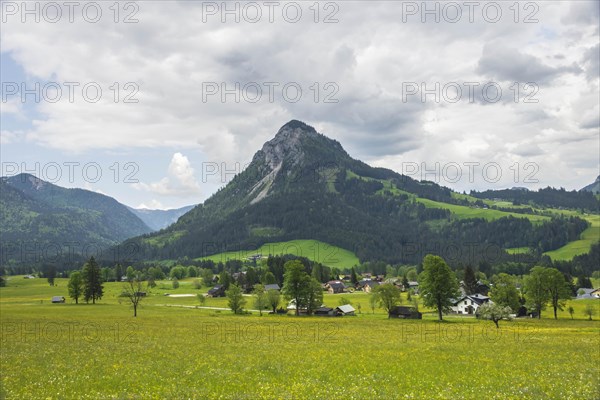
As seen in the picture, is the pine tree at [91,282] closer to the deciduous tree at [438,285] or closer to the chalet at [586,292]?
the deciduous tree at [438,285]

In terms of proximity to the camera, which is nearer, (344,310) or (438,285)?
(438,285)

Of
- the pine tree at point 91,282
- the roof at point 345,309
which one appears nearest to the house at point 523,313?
the roof at point 345,309

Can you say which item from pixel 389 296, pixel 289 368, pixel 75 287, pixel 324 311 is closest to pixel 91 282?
pixel 75 287

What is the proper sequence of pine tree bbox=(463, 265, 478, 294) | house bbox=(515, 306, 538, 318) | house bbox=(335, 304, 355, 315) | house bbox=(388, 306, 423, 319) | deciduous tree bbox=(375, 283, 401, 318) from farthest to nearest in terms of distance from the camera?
pine tree bbox=(463, 265, 478, 294) < house bbox=(335, 304, 355, 315) < house bbox=(515, 306, 538, 318) < deciduous tree bbox=(375, 283, 401, 318) < house bbox=(388, 306, 423, 319)

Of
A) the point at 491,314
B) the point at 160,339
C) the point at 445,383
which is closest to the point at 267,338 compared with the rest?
the point at 160,339

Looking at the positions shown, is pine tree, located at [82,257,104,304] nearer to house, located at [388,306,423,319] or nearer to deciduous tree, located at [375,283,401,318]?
deciduous tree, located at [375,283,401,318]

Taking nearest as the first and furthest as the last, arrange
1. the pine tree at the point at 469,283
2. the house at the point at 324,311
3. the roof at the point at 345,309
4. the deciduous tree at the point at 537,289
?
the deciduous tree at the point at 537,289, the house at the point at 324,311, the roof at the point at 345,309, the pine tree at the point at 469,283

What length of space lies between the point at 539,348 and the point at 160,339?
124 feet

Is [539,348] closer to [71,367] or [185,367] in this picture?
[185,367]

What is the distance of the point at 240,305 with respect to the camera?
9750cm

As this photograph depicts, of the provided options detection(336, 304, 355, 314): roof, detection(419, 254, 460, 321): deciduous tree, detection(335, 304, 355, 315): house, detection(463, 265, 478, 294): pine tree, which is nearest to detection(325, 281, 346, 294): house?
detection(463, 265, 478, 294): pine tree

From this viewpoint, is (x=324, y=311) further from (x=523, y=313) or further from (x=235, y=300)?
(x=523, y=313)

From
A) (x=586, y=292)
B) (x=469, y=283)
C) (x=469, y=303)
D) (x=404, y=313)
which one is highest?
(x=469, y=283)

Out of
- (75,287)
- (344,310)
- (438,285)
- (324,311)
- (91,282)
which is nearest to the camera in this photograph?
(438,285)
